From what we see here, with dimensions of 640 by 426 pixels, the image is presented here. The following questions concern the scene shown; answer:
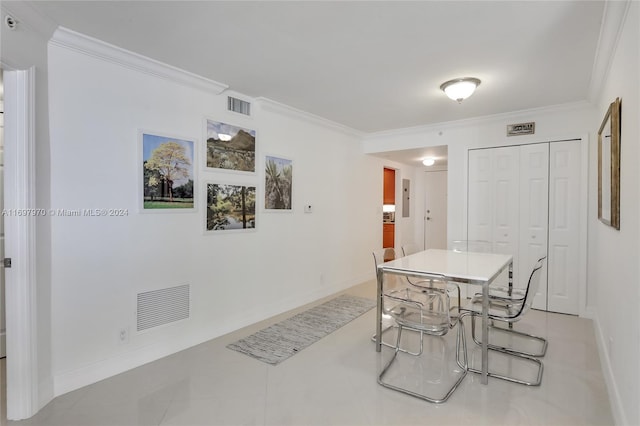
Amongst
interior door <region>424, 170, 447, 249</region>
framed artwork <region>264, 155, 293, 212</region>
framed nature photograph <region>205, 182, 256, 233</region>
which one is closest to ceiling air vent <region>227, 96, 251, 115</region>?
framed artwork <region>264, 155, 293, 212</region>

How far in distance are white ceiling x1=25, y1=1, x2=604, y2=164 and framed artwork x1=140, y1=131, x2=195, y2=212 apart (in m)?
0.67

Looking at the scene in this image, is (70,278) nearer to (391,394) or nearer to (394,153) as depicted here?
(391,394)

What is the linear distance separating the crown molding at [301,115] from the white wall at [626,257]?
2.95 meters

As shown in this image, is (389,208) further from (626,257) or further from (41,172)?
(41,172)

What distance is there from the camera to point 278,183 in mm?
4023

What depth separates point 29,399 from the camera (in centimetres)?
206

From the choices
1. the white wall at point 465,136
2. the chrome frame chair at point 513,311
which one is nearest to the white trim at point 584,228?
the white wall at point 465,136

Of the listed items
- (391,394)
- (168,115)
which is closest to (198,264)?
(168,115)

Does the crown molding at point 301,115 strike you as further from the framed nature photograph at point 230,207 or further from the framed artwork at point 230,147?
the framed nature photograph at point 230,207

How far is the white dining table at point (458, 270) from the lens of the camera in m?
2.48

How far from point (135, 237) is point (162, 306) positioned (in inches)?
25.6

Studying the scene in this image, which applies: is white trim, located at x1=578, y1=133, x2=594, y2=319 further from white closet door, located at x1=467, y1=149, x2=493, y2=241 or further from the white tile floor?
the white tile floor

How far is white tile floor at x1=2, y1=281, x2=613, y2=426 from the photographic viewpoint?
205 centimetres

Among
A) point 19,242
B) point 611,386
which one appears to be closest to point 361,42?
point 19,242
